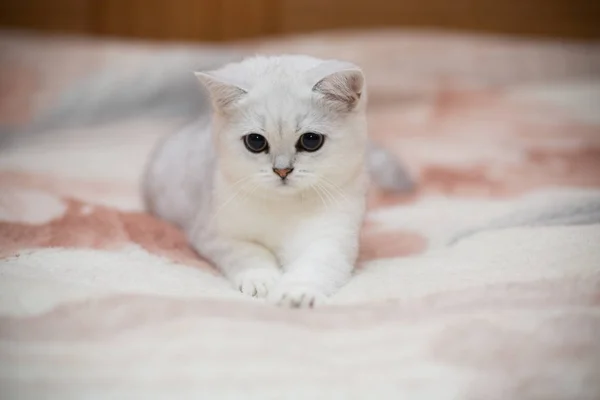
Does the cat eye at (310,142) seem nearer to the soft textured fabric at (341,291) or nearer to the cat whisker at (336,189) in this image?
the cat whisker at (336,189)

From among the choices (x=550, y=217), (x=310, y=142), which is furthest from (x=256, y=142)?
(x=550, y=217)

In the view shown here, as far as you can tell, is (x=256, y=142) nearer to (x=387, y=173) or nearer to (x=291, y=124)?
(x=291, y=124)

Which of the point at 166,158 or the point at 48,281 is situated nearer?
the point at 48,281

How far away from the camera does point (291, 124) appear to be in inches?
51.7

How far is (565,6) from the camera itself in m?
3.36

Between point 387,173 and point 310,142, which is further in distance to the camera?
point 387,173

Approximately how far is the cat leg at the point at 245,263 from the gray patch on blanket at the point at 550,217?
18.0 inches

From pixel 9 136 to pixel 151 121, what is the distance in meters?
0.53

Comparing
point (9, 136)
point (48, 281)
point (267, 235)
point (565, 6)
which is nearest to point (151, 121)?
point (9, 136)

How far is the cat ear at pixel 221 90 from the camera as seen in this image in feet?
4.41

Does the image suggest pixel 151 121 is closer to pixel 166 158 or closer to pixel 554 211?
pixel 166 158

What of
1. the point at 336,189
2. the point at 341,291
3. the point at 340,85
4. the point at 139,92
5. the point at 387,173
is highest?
the point at 340,85

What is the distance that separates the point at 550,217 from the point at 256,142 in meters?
0.76

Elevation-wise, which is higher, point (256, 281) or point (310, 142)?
point (310, 142)
